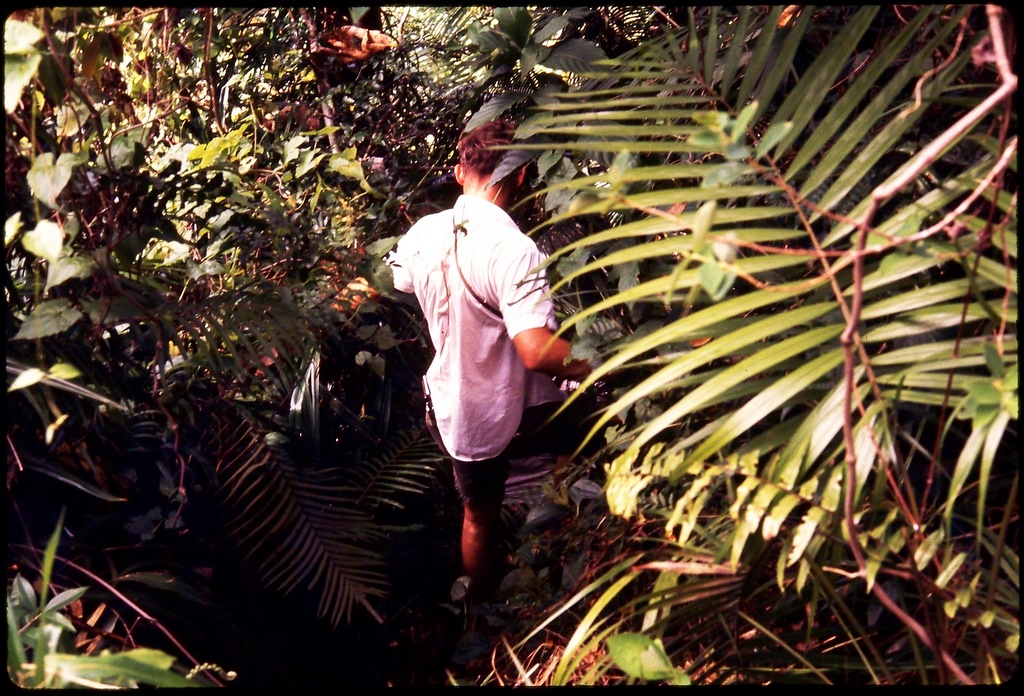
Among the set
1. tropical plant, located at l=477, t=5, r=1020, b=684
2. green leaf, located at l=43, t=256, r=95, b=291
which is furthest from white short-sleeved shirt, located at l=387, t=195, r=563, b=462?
green leaf, located at l=43, t=256, r=95, b=291

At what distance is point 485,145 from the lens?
2.45 meters

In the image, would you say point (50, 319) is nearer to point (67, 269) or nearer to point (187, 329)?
point (67, 269)

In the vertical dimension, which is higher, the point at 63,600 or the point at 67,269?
the point at 67,269

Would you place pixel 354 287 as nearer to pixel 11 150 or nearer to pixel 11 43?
pixel 11 150

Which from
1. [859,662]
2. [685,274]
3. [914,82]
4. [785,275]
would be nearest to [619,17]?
[914,82]

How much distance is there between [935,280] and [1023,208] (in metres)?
0.33

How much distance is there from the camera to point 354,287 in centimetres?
270

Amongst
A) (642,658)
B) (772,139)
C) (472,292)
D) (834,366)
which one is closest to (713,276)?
(772,139)

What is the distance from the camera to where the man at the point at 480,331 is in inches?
92.3

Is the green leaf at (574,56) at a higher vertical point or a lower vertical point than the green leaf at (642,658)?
higher

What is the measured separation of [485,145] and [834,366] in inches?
60.1

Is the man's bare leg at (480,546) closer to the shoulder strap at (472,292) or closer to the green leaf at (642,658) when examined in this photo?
the shoulder strap at (472,292)

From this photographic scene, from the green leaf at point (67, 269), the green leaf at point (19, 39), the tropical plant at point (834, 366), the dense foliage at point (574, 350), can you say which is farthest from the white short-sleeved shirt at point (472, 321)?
the green leaf at point (19, 39)

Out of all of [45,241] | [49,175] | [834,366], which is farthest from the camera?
[49,175]
